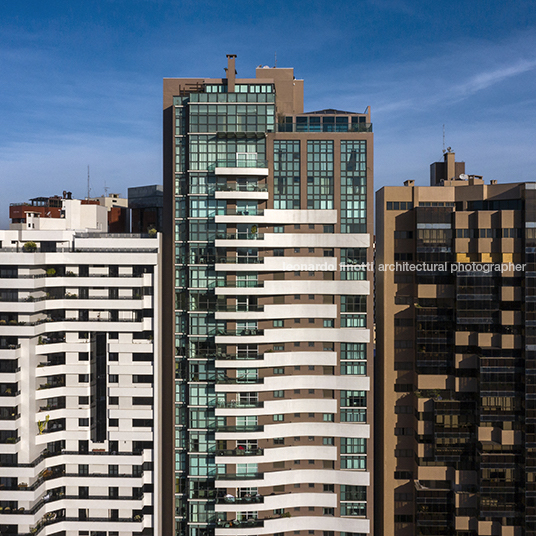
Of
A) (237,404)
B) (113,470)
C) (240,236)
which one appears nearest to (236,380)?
(237,404)

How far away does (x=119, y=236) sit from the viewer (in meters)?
53.7

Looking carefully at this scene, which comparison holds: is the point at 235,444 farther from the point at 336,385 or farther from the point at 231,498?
the point at 336,385


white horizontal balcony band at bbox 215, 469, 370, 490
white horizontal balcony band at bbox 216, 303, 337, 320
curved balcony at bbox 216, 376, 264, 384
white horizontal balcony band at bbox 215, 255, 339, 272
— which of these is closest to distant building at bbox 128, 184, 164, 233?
white horizontal balcony band at bbox 215, 255, 339, 272

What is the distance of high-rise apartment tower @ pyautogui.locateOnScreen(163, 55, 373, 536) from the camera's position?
5175 cm

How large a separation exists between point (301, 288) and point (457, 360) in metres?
21.6

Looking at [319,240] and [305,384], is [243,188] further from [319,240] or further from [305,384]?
[305,384]

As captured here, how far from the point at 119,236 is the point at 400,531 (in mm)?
53754

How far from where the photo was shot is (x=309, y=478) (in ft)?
171

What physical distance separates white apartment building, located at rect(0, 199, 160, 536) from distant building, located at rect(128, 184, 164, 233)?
10583mm

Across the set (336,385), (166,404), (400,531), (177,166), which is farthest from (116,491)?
(177,166)

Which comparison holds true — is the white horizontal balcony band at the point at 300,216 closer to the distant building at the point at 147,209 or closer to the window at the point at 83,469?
the distant building at the point at 147,209

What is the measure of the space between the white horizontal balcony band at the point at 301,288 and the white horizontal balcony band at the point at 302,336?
15.8ft

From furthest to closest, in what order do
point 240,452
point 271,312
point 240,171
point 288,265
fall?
point 288,265
point 271,312
point 240,452
point 240,171

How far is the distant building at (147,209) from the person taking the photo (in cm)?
6397
